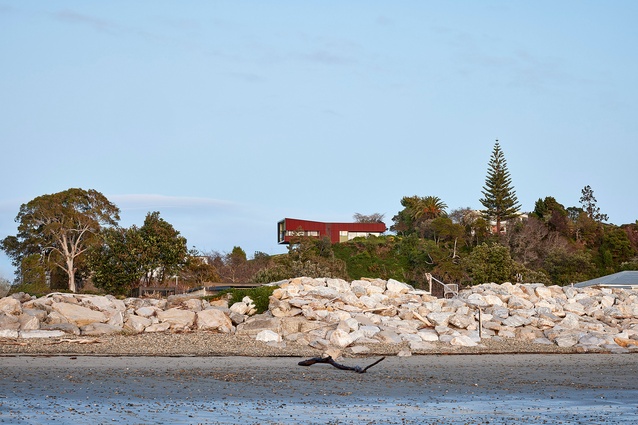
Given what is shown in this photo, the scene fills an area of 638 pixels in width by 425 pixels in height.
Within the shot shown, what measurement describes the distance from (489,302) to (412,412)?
13469 millimetres

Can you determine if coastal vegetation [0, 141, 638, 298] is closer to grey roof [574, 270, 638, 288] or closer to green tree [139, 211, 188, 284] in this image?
green tree [139, 211, 188, 284]

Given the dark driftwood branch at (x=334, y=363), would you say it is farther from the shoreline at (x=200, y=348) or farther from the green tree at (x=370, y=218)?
the green tree at (x=370, y=218)

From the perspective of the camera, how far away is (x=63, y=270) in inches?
1885

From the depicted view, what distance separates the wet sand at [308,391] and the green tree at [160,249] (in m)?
18.8

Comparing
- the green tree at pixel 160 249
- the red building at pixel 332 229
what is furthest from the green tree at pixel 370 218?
the green tree at pixel 160 249

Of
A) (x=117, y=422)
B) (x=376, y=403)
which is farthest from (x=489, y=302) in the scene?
(x=117, y=422)

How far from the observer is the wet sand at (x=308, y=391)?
1019 cm

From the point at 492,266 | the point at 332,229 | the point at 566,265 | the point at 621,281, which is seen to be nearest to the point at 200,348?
the point at 621,281

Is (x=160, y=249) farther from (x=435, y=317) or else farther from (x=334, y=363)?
(x=334, y=363)

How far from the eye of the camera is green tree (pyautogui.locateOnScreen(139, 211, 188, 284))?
34750mm

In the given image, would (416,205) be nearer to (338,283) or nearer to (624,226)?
(624,226)

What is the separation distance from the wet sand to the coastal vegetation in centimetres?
1850

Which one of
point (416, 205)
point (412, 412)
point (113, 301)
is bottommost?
point (412, 412)

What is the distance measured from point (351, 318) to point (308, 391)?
8.08m
